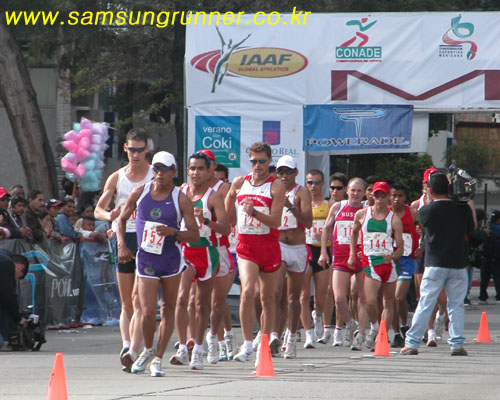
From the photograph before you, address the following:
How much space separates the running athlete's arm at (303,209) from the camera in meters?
12.0

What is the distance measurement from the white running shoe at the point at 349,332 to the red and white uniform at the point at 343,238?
828 millimetres

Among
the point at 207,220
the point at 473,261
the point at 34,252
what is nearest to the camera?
the point at 207,220

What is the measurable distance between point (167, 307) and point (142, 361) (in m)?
0.51

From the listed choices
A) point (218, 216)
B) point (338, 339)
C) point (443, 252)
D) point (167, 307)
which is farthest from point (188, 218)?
point (338, 339)

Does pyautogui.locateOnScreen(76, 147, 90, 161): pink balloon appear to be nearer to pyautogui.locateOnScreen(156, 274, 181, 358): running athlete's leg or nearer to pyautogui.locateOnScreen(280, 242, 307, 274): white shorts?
pyautogui.locateOnScreen(280, 242, 307, 274): white shorts

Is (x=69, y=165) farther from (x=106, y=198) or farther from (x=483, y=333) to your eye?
(x=106, y=198)

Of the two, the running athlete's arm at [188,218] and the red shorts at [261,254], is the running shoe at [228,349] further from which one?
the running athlete's arm at [188,218]

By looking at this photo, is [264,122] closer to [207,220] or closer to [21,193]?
[21,193]

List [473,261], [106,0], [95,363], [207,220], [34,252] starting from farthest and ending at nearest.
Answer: [106,0] → [473,261] → [34,252] → [95,363] → [207,220]

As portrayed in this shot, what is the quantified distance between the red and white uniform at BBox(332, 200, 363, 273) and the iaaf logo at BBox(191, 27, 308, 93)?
13.6 ft

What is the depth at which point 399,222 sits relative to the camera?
1345cm

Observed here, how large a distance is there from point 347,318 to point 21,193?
240 inches

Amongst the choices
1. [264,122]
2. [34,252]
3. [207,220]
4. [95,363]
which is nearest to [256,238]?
[207,220]

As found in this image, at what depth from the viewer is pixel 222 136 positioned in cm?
1784
